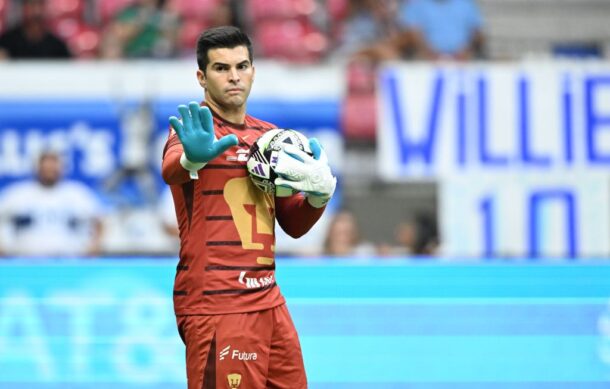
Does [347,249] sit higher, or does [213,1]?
[213,1]

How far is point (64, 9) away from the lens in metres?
9.44

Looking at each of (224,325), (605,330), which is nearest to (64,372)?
(224,325)

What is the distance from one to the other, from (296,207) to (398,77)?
370cm

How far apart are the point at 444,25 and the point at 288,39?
1.39 m

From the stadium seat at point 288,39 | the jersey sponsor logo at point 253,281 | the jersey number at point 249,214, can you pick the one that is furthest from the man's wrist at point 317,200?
the stadium seat at point 288,39

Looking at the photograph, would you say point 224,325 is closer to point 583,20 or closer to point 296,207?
point 296,207

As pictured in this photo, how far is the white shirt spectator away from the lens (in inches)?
278

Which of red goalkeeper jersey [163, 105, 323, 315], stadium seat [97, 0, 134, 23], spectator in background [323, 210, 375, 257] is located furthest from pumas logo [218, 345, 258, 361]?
stadium seat [97, 0, 134, 23]

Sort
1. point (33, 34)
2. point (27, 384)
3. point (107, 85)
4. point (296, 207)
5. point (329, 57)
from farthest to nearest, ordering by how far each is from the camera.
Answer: point (329, 57)
point (33, 34)
point (107, 85)
point (27, 384)
point (296, 207)

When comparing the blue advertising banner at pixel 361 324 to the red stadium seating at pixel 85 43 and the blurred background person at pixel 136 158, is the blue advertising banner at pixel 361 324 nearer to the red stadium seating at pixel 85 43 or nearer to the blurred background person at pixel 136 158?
the blurred background person at pixel 136 158

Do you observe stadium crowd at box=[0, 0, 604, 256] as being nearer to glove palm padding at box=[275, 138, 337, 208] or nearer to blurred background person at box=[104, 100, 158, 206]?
blurred background person at box=[104, 100, 158, 206]

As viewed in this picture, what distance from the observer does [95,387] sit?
491 cm

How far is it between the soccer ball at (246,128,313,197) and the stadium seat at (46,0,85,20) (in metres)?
Answer: 6.33

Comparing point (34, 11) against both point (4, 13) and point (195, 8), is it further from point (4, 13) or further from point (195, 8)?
point (195, 8)
